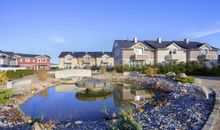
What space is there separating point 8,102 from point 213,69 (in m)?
23.7

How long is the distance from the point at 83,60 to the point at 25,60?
1877 cm

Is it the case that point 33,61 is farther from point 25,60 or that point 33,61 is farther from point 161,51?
point 161,51

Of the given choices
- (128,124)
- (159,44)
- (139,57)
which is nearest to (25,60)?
(139,57)

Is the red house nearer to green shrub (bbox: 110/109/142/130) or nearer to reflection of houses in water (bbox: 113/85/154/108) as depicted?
reflection of houses in water (bbox: 113/85/154/108)

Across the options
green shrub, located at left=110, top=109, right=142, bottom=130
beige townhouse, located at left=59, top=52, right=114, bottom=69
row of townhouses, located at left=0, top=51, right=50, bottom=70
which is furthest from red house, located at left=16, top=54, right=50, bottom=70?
green shrub, located at left=110, top=109, right=142, bottom=130

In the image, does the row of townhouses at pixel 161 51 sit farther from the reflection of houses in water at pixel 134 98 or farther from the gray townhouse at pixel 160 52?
the reflection of houses in water at pixel 134 98

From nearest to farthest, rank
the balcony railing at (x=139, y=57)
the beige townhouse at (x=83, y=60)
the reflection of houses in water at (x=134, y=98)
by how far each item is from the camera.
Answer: the reflection of houses in water at (x=134, y=98) → the balcony railing at (x=139, y=57) → the beige townhouse at (x=83, y=60)

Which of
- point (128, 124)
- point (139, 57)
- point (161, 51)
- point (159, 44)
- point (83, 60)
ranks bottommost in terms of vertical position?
point (128, 124)

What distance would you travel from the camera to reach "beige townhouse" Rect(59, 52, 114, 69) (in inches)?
2638

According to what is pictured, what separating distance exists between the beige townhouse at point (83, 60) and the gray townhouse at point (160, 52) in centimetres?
2008

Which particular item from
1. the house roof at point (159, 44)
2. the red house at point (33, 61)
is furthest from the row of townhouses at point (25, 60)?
the house roof at point (159, 44)

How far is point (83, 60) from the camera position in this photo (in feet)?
221

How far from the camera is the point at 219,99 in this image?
9.11 meters

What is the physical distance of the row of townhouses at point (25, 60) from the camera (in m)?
55.8
